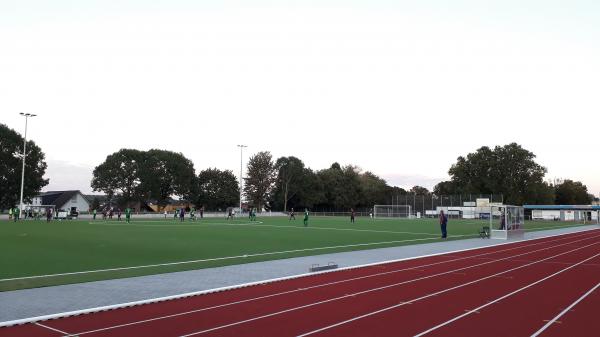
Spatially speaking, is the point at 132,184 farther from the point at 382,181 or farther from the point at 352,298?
the point at 352,298

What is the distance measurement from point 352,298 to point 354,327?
2.44 m

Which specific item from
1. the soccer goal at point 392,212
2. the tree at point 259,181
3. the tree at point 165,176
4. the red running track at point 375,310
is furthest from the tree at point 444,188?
the red running track at point 375,310

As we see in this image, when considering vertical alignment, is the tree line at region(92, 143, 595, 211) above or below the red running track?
above

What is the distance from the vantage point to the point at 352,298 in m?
9.98

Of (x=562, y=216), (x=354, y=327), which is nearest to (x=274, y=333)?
(x=354, y=327)

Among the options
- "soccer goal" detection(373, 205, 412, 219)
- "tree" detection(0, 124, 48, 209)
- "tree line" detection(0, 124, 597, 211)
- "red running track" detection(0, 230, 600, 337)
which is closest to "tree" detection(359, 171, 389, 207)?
"tree line" detection(0, 124, 597, 211)

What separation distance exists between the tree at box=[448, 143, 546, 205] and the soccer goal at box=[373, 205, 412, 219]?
2841 centimetres

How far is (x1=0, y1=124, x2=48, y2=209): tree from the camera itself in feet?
234

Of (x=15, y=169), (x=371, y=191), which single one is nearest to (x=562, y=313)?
(x=15, y=169)

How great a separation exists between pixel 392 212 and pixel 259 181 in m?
37.9

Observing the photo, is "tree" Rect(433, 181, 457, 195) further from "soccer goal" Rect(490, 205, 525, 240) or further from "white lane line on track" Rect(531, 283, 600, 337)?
"white lane line on track" Rect(531, 283, 600, 337)

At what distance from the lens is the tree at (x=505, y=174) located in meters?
109

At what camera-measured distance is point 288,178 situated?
112938mm

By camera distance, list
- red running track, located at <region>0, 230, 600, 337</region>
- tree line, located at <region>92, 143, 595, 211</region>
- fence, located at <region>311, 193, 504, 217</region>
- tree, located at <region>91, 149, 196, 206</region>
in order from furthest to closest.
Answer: tree line, located at <region>92, 143, 595, 211</region>
tree, located at <region>91, 149, 196, 206</region>
fence, located at <region>311, 193, 504, 217</region>
red running track, located at <region>0, 230, 600, 337</region>
